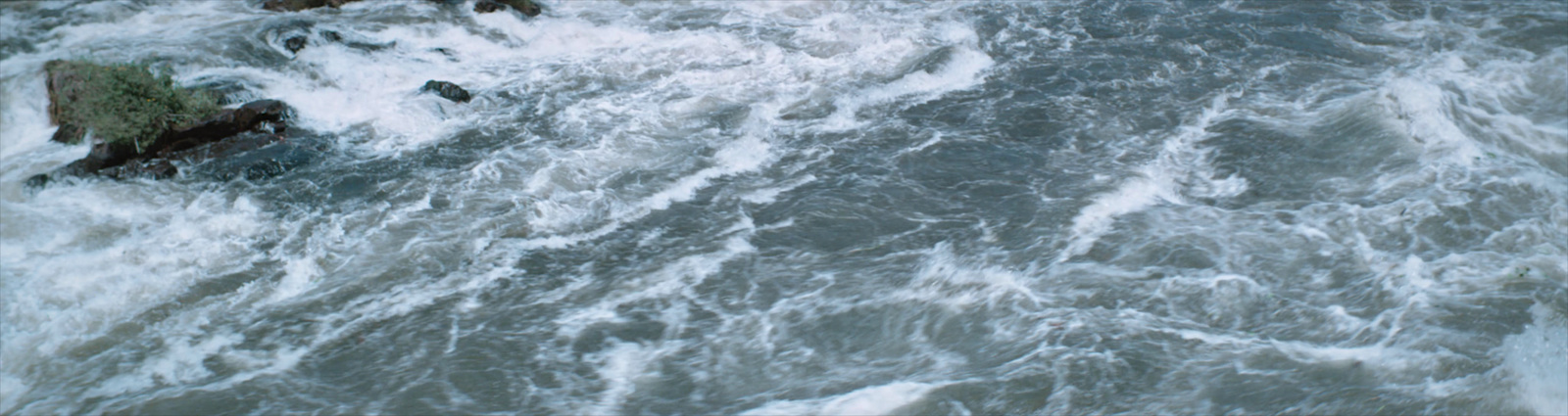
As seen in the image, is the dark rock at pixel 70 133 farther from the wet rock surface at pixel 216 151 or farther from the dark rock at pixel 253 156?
the dark rock at pixel 253 156

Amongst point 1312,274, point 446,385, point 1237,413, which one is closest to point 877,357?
point 1237,413

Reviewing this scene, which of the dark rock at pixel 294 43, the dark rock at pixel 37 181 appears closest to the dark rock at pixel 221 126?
the dark rock at pixel 37 181

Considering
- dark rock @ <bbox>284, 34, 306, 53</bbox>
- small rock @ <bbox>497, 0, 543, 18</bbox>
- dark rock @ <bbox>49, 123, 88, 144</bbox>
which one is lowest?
dark rock @ <bbox>49, 123, 88, 144</bbox>

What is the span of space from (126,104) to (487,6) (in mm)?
4023

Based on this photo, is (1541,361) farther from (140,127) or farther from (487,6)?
(487,6)

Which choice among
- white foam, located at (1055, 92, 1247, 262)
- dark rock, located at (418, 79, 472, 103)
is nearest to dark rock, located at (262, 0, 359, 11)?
dark rock, located at (418, 79, 472, 103)

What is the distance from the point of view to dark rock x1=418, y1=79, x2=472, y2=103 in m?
9.35

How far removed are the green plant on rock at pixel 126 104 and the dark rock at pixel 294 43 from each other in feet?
4.55

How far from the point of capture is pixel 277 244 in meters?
7.05

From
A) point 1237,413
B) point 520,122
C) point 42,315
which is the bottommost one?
point 1237,413

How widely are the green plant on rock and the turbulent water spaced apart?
35 cm

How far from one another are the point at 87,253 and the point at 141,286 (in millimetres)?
731

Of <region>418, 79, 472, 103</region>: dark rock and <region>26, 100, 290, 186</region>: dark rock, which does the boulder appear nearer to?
<region>26, 100, 290, 186</region>: dark rock

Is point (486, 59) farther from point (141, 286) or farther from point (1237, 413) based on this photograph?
point (1237, 413)
